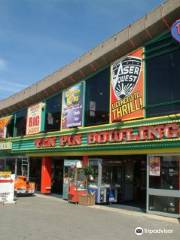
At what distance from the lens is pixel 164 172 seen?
1606cm

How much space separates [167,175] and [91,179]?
5387 millimetres

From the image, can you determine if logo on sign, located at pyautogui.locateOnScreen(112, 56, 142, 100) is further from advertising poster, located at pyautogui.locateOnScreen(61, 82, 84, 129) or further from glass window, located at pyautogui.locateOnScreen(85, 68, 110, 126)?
advertising poster, located at pyautogui.locateOnScreen(61, 82, 84, 129)

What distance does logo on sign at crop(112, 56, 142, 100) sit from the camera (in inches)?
711

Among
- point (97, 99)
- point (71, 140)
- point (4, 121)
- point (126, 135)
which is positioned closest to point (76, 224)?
point (126, 135)

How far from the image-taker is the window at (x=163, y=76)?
1605 centimetres

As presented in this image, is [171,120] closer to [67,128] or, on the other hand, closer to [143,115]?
[143,115]

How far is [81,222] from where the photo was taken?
45.2 feet

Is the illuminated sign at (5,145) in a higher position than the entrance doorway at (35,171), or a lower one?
higher

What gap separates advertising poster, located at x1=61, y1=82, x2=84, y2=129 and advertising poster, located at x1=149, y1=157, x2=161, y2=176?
6123 mm

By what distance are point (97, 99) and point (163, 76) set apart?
4.94m

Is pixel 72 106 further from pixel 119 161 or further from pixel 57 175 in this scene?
pixel 57 175

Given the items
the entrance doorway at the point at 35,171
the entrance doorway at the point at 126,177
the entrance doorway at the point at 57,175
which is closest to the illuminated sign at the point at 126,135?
the entrance doorway at the point at 126,177

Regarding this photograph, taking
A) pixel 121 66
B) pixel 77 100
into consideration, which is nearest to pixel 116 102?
pixel 121 66

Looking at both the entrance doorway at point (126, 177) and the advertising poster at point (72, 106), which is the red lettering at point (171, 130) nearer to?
the entrance doorway at point (126, 177)
